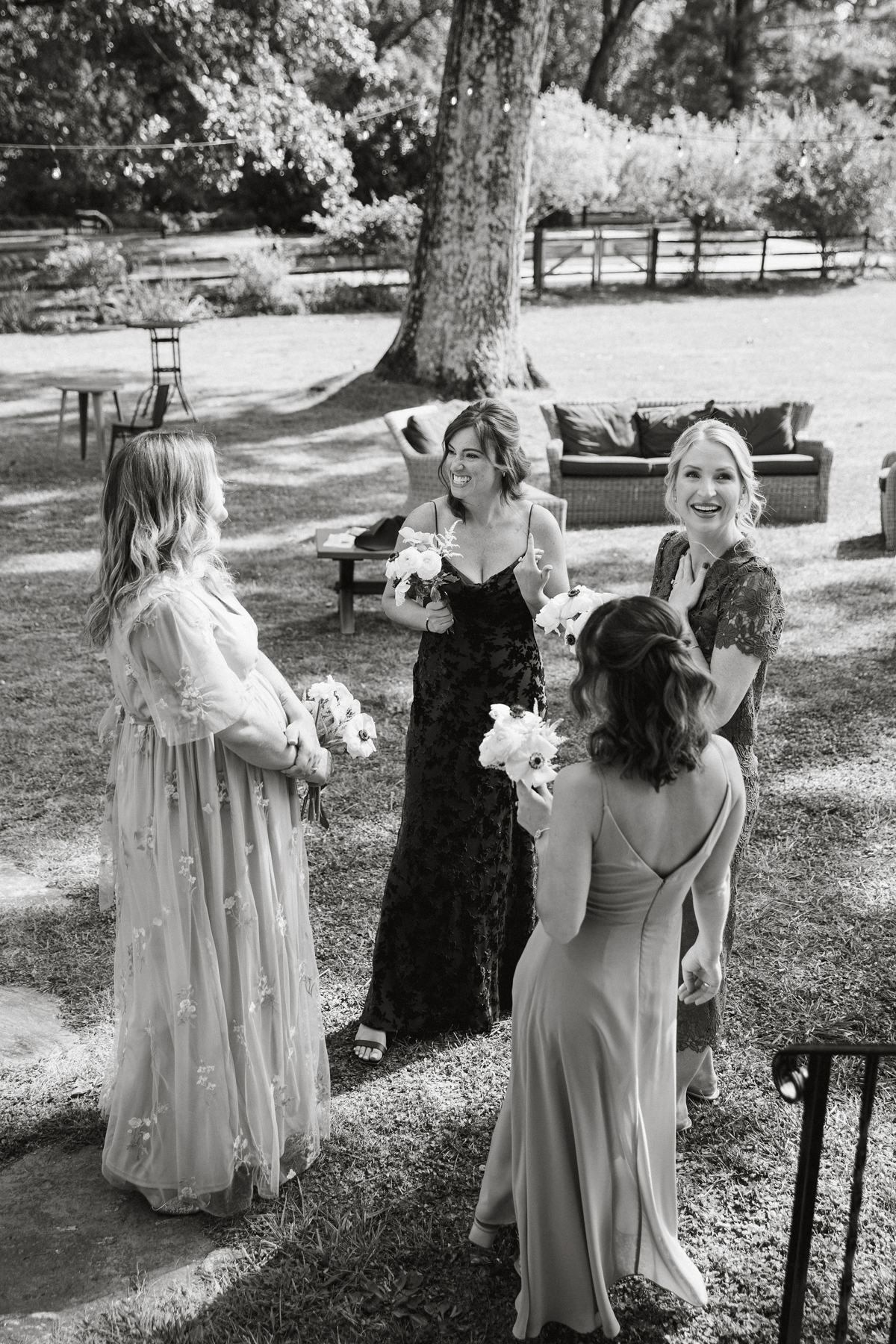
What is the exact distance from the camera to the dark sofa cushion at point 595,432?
1145cm

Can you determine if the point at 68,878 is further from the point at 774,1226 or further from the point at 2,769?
the point at 774,1226

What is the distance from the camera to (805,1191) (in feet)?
8.45

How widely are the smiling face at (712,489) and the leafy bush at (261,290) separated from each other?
71.5 feet

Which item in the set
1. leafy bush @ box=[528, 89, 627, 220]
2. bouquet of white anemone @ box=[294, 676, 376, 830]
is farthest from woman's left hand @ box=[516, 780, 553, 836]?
leafy bush @ box=[528, 89, 627, 220]

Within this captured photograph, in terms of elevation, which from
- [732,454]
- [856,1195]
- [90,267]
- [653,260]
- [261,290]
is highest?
[653,260]

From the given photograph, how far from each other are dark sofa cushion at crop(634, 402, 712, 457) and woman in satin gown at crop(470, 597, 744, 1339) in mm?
8935

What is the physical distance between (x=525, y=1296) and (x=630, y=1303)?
1.20 ft

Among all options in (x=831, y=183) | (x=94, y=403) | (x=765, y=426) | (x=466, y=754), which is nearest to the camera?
(x=466, y=754)

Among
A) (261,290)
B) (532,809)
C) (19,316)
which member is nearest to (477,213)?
(261,290)

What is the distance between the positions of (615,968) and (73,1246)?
180 cm

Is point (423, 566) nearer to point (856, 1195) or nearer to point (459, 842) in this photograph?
point (459, 842)

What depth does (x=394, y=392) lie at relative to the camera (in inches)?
643

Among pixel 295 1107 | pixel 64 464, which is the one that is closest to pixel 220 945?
pixel 295 1107

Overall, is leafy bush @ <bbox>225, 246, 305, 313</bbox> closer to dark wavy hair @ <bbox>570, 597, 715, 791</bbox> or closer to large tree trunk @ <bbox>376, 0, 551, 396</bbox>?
large tree trunk @ <bbox>376, 0, 551, 396</bbox>
